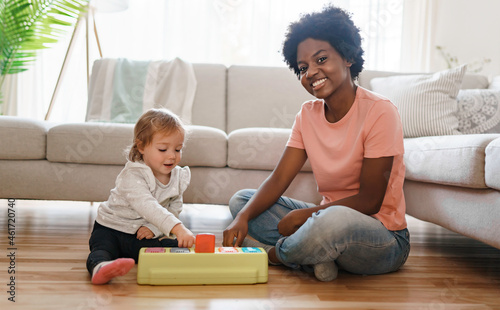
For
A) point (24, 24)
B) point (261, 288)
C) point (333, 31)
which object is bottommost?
point (261, 288)

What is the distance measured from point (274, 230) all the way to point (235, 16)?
93.3 inches

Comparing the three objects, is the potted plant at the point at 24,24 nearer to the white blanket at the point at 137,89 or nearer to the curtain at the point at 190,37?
the white blanket at the point at 137,89

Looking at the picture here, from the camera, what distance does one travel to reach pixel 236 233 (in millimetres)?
1283

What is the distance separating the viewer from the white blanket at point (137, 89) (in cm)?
246

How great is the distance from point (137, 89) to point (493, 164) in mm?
1905

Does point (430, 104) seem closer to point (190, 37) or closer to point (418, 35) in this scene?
point (418, 35)

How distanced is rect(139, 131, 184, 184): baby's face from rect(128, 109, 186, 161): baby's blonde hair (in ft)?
0.04

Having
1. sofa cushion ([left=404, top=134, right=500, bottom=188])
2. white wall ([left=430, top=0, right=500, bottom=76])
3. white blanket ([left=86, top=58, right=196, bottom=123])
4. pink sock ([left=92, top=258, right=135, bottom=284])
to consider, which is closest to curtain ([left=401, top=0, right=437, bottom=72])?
white wall ([left=430, top=0, right=500, bottom=76])

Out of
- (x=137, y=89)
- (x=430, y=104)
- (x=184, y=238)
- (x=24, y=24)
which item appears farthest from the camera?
(x=24, y=24)

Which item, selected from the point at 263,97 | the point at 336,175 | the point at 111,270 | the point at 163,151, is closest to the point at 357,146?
the point at 336,175

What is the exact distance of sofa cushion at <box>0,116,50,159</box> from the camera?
1848 millimetres

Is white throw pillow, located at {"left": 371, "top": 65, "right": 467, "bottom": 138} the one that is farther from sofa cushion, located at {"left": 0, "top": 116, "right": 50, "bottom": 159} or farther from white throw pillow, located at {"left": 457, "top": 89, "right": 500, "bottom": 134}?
sofa cushion, located at {"left": 0, "top": 116, "right": 50, "bottom": 159}

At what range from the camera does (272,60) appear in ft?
11.1

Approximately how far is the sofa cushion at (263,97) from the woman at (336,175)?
1.05m
